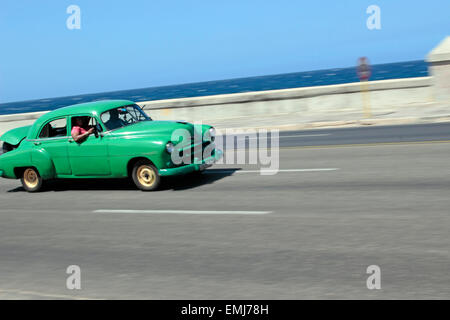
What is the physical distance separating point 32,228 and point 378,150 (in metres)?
7.90

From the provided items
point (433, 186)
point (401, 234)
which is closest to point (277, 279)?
point (401, 234)

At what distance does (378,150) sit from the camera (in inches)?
505

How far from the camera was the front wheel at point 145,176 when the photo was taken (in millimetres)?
10219

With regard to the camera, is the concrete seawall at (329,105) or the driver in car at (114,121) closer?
the driver in car at (114,121)

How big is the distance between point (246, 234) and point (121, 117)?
189 inches

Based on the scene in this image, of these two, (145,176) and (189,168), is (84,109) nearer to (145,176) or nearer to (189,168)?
(145,176)

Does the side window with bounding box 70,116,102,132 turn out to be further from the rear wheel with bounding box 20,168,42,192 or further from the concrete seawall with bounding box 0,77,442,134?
the concrete seawall with bounding box 0,77,442,134

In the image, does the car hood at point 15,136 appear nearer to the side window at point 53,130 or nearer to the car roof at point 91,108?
the side window at point 53,130

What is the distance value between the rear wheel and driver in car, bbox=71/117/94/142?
1392 millimetres

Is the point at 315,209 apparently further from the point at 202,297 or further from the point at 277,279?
the point at 202,297

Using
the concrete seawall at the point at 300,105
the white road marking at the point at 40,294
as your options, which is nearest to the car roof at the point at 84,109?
the white road marking at the point at 40,294

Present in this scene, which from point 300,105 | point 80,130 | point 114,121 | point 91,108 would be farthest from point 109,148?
point 300,105

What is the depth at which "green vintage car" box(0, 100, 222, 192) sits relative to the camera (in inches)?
398

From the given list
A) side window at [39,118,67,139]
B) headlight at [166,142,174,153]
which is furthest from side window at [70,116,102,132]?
headlight at [166,142,174,153]
